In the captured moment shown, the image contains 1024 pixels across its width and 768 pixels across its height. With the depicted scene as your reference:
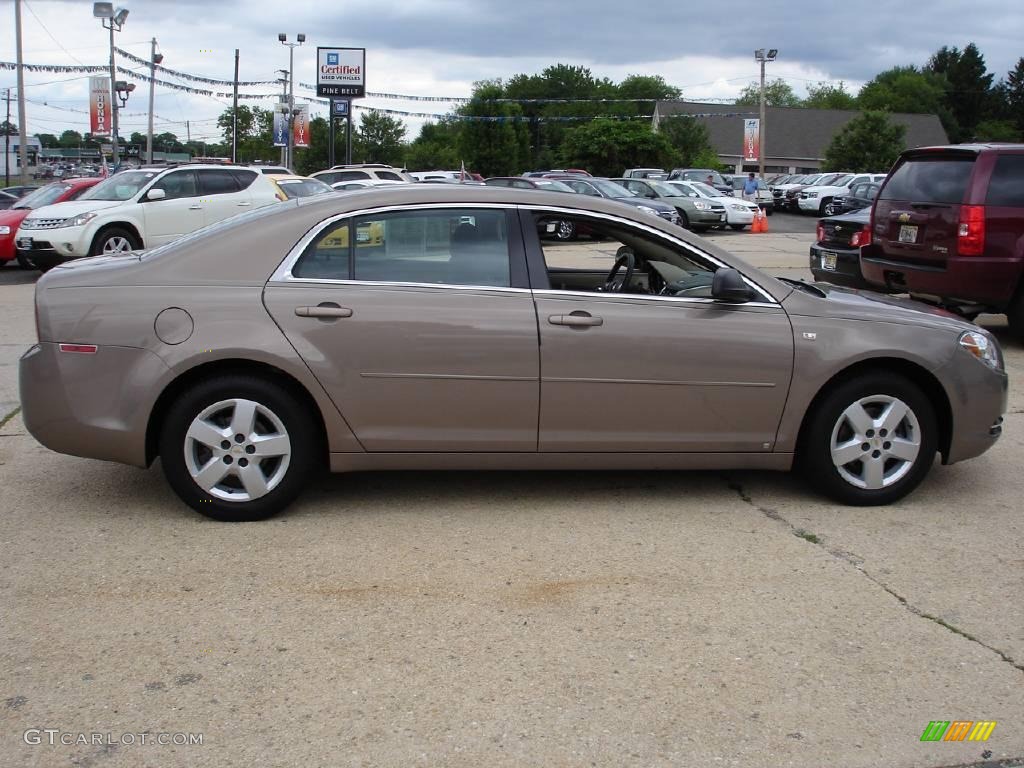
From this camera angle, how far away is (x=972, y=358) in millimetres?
5242

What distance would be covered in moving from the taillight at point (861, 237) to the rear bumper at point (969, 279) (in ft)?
4.99

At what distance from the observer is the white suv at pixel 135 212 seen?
15578 mm

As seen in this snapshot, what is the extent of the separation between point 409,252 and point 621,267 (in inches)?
50.2

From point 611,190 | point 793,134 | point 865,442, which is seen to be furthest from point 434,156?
point 865,442

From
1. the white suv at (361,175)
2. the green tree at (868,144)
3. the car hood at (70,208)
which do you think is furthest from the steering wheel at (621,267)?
the green tree at (868,144)

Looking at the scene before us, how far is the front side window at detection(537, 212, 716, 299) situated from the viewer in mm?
5137

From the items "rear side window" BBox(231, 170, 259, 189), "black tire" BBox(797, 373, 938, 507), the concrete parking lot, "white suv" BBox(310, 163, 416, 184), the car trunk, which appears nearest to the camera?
the concrete parking lot

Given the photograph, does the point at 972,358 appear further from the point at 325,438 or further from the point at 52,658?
the point at 52,658

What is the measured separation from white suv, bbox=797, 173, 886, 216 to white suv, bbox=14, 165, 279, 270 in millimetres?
26706

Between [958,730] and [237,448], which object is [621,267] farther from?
[958,730]

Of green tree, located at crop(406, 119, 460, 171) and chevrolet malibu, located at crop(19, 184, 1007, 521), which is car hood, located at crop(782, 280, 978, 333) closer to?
chevrolet malibu, located at crop(19, 184, 1007, 521)

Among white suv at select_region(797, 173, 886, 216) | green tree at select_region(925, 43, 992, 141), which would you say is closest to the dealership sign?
white suv at select_region(797, 173, 886, 216)

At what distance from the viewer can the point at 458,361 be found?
4.80m

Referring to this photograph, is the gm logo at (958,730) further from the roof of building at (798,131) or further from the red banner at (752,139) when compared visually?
the roof of building at (798,131)
